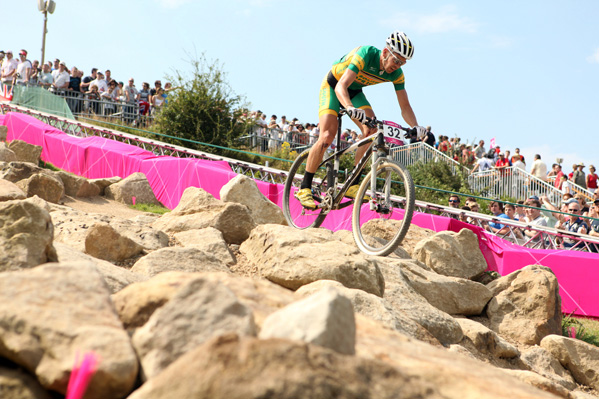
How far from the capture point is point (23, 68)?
21.6m

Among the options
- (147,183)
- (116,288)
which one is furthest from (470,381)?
(147,183)

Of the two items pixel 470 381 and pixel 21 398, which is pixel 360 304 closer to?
pixel 470 381

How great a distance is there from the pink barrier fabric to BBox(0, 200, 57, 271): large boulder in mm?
6613

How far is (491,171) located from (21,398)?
67.7ft

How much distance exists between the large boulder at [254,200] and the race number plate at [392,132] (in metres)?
2.37

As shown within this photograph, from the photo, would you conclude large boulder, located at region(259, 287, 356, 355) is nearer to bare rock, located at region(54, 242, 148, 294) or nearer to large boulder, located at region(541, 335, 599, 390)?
bare rock, located at region(54, 242, 148, 294)

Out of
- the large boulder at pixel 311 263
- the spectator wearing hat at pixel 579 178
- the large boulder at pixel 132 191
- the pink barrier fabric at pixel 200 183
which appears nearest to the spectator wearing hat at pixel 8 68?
the pink barrier fabric at pixel 200 183

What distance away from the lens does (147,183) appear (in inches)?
461

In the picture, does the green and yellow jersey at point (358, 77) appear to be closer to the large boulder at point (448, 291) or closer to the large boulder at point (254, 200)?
the large boulder at point (254, 200)

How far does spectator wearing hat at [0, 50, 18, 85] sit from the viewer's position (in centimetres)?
2197

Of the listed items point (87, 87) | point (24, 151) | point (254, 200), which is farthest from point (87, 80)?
point (254, 200)

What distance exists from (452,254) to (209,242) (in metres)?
2.95

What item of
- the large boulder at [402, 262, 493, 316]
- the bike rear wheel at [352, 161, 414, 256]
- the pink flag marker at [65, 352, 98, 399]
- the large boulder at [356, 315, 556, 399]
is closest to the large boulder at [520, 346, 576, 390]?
the large boulder at [402, 262, 493, 316]

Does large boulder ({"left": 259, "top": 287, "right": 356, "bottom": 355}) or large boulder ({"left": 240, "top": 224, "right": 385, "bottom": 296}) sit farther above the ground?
large boulder ({"left": 259, "top": 287, "right": 356, "bottom": 355})
